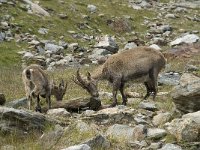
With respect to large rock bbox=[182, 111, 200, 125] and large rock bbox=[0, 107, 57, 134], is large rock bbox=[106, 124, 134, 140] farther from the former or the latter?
large rock bbox=[0, 107, 57, 134]

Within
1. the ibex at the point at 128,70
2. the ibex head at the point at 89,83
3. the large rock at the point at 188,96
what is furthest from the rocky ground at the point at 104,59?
the ibex head at the point at 89,83

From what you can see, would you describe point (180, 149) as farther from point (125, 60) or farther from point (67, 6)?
point (67, 6)

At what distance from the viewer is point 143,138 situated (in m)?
9.66

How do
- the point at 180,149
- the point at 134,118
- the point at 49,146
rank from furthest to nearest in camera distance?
the point at 134,118 → the point at 49,146 → the point at 180,149

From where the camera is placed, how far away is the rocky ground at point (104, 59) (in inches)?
380

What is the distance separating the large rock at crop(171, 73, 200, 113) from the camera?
10.4m

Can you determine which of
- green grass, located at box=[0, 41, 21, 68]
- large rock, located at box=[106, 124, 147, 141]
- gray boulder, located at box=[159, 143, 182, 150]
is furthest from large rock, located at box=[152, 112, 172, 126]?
green grass, located at box=[0, 41, 21, 68]

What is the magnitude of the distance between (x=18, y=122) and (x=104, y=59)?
18.4 metres

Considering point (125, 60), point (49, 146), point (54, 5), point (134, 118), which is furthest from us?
point (54, 5)

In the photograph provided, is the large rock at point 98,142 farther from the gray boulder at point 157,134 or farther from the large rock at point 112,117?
the large rock at point 112,117

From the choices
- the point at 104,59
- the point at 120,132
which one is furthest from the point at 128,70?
the point at 104,59

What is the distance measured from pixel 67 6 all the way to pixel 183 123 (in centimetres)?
3413

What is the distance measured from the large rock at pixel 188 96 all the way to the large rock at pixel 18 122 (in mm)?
2784

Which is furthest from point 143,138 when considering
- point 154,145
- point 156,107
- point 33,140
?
point 156,107
